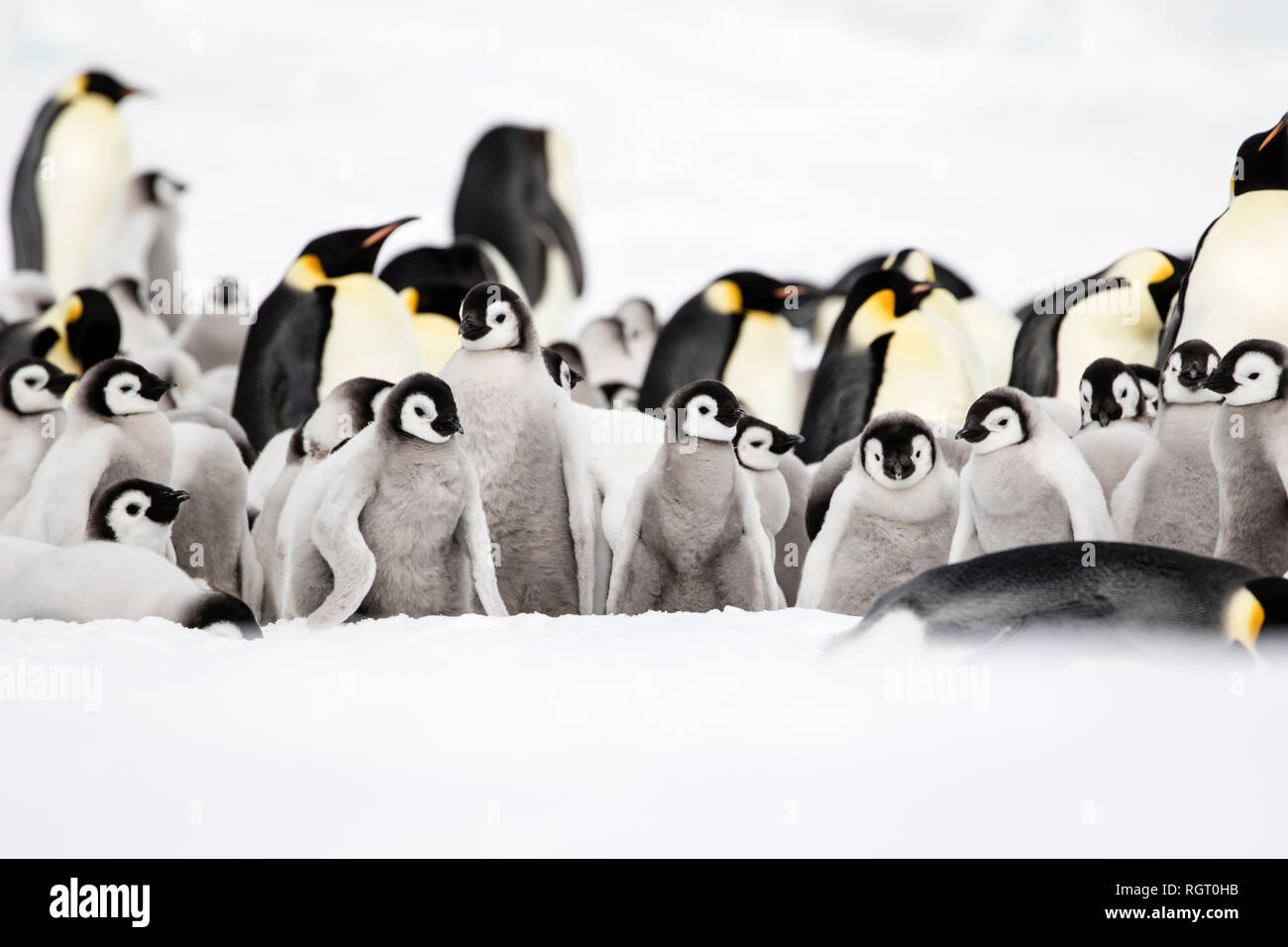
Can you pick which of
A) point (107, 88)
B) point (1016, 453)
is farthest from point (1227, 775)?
point (107, 88)

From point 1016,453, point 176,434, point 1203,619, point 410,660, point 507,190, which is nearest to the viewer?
point 1203,619

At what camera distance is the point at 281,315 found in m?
5.37

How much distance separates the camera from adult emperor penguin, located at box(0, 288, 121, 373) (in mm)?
5879

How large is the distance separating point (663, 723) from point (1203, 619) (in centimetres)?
78

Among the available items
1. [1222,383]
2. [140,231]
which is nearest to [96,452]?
[1222,383]

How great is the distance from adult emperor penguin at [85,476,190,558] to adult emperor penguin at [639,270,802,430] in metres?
2.81

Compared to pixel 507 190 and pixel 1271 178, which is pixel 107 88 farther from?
pixel 1271 178

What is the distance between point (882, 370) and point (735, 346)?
3.11 ft

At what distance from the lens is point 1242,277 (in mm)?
4879

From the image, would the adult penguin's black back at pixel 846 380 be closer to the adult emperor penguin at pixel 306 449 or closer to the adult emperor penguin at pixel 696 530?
the adult emperor penguin at pixel 696 530

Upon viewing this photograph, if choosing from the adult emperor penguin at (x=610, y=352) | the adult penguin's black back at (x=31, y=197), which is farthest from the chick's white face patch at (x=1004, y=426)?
the adult penguin's black back at (x=31, y=197)

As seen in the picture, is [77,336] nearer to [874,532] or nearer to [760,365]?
[760,365]

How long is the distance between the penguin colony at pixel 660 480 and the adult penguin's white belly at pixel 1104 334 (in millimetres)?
465

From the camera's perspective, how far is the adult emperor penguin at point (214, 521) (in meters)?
3.96
